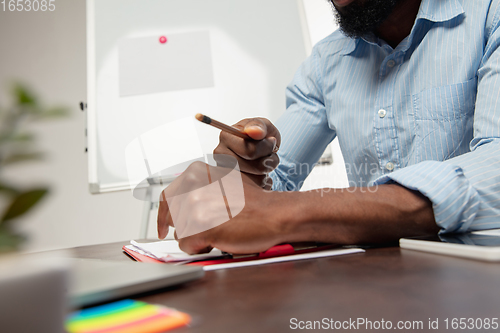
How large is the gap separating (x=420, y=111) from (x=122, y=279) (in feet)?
2.28

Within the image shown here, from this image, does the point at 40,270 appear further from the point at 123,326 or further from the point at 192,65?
the point at 192,65

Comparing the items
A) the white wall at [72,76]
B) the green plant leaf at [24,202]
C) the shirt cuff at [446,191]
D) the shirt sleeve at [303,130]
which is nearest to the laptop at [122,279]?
the green plant leaf at [24,202]

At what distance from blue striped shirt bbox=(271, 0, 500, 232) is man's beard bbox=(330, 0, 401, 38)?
0.03 m

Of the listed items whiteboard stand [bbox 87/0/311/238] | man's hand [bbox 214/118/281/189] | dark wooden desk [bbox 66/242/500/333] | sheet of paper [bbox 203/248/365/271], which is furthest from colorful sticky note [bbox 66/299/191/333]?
whiteboard stand [bbox 87/0/311/238]

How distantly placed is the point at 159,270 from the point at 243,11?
1.84 m

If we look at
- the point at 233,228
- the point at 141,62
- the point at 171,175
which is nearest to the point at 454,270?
the point at 233,228

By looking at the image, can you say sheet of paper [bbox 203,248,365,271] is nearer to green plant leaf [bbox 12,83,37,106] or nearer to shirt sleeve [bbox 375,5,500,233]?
shirt sleeve [bbox 375,5,500,233]

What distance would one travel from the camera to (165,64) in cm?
178

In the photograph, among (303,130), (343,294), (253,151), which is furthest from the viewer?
(303,130)

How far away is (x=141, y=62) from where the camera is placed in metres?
1.78

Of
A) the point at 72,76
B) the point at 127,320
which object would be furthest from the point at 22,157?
the point at 72,76

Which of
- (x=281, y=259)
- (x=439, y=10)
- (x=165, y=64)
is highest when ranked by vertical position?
(x=165, y=64)

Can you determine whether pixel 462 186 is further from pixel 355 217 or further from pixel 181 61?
pixel 181 61

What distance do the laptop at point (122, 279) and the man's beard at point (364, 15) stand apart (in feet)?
2.43
